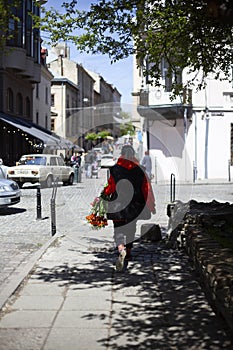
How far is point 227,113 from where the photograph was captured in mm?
29719

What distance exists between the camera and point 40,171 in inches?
989

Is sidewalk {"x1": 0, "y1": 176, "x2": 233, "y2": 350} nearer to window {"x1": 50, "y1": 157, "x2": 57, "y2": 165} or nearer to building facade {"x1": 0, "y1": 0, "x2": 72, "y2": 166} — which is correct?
window {"x1": 50, "y1": 157, "x2": 57, "y2": 165}

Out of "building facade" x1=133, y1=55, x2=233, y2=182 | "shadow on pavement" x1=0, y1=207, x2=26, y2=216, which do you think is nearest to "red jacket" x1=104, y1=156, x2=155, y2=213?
"shadow on pavement" x1=0, y1=207, x2=26, y2=216

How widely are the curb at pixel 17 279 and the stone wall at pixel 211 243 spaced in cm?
231

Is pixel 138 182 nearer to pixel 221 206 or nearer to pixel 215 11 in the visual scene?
pixel 221 206

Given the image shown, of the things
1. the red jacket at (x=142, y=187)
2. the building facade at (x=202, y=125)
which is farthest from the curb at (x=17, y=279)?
the building facade at (x=202, y=125)

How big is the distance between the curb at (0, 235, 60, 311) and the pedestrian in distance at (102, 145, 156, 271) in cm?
138

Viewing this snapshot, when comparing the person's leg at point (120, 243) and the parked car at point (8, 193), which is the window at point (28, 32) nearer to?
the parked car at point (8, 193)

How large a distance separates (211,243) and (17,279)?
2625 millimetres

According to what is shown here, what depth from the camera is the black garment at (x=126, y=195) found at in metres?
7.85

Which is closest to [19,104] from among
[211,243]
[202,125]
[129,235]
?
[202,125]

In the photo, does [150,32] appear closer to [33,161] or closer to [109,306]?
[109,306]

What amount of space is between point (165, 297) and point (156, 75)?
19.5ft

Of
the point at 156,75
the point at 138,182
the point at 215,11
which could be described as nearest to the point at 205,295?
the point at 138,182
